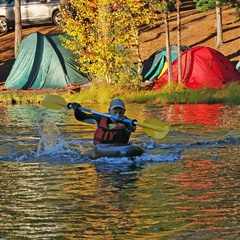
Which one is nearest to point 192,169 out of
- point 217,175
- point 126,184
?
point 217,175

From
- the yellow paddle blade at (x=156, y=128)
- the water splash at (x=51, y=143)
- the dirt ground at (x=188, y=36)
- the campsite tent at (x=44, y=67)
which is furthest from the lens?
the dirt ground at (x=188, y=36)

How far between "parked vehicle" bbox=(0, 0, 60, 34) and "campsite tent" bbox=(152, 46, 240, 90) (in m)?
13.1

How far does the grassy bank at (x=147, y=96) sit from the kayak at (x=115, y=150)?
43.0 ft

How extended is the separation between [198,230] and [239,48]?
2969 cm

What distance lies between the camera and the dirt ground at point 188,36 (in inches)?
1547

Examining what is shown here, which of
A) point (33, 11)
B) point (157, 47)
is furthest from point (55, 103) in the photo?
point (33, 11)

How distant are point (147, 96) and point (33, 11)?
633 inches

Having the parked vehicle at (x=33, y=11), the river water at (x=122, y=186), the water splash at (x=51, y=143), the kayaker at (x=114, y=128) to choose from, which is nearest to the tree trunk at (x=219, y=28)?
the parked vehicle at (x=33, y=11)

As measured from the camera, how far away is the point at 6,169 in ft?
49.7

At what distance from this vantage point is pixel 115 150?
51.1ft

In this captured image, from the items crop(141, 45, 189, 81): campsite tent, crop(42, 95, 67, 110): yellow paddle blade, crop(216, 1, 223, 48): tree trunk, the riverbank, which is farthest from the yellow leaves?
crop(42, 95, 67, 110): yellow paddle blade

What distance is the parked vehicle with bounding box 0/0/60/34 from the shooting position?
4372cm

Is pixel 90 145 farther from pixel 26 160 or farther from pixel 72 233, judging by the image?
pixel 72 233

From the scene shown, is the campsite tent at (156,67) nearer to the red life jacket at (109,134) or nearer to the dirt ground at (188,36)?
the dirt ground at (188,36)
